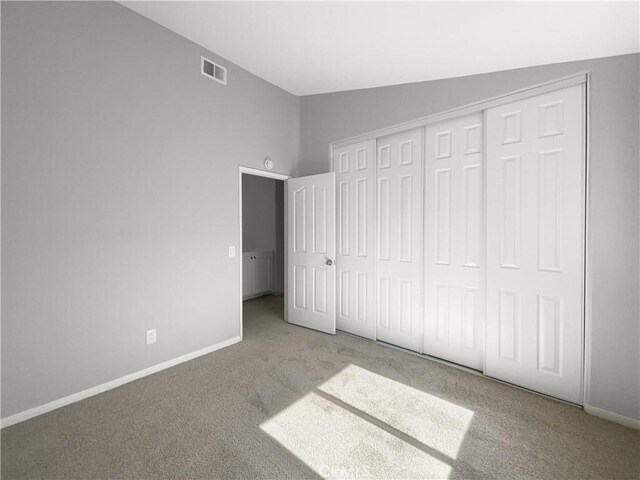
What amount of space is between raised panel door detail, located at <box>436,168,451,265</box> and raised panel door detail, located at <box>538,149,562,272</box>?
696 mm

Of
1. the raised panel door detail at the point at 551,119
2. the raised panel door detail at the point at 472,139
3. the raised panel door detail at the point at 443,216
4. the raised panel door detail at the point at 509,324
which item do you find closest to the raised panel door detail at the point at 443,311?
the raised panel door detail at the point at 443,216

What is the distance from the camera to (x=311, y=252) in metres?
3.66

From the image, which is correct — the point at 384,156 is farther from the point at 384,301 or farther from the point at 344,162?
the point at 384,301

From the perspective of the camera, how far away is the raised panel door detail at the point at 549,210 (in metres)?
2.15

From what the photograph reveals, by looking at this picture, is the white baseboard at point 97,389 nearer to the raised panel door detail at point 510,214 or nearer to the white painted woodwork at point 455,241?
the white painted woodwork at point 455,241

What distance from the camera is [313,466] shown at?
157cm

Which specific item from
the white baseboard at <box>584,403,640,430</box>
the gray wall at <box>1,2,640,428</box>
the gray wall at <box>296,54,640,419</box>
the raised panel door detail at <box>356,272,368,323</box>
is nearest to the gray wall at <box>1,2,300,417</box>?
the gray wall at <box>1,2,640,428</box>

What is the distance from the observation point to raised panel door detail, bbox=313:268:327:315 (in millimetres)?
3553

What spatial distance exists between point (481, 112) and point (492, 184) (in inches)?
26.5

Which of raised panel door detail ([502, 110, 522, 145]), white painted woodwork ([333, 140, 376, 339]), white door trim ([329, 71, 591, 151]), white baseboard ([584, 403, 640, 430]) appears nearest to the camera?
white baseboard ([584, 403, 640, 430])

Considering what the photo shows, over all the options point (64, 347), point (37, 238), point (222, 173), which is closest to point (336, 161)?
point (222, 173)

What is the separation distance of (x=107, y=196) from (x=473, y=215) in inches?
124

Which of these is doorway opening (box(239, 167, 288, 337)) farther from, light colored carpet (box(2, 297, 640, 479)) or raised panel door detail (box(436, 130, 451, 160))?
raised panel door detail (box(436, 130, 451, 160))

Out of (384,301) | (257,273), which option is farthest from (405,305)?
(257,273)
